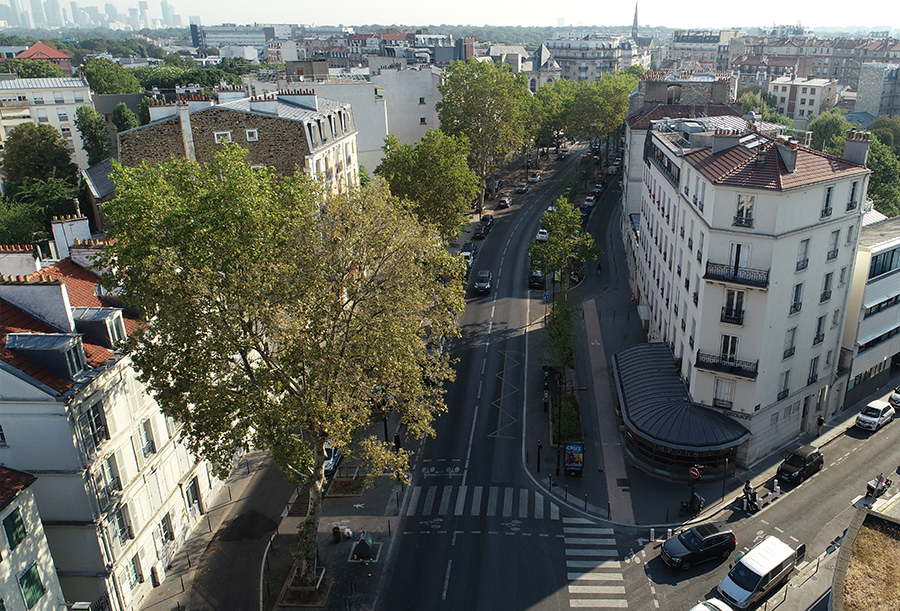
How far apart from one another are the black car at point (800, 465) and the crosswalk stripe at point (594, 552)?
42.9ft

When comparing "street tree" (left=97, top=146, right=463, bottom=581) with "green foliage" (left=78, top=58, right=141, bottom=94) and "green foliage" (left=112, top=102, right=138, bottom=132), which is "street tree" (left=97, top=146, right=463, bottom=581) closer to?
"green foliage" (left=112, top=102, right=138, bottom=132)

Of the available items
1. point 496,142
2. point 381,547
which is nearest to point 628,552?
point 381,547

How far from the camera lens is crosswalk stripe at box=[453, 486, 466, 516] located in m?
38.7

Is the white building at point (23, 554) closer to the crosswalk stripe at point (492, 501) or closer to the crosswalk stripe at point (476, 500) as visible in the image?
the crosswalk stripe at point (476, 500)

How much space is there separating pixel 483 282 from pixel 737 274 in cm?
3504

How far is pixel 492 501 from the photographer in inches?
1555

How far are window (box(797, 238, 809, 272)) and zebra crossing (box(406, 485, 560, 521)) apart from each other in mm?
20498

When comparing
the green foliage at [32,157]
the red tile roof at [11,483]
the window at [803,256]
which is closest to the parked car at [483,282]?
the window at [803,256]

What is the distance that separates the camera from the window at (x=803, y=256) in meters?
39.2

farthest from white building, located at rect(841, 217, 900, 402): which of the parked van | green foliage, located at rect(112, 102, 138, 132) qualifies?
green foliage, located at rect(112, 102, 138, 132)

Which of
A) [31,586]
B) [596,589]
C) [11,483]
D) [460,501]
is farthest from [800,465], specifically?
[11,483]

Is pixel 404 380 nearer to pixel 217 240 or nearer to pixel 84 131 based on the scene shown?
pixel 217 240

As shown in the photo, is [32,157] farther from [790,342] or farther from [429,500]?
[790,342]

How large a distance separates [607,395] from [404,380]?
2409 centimetres
